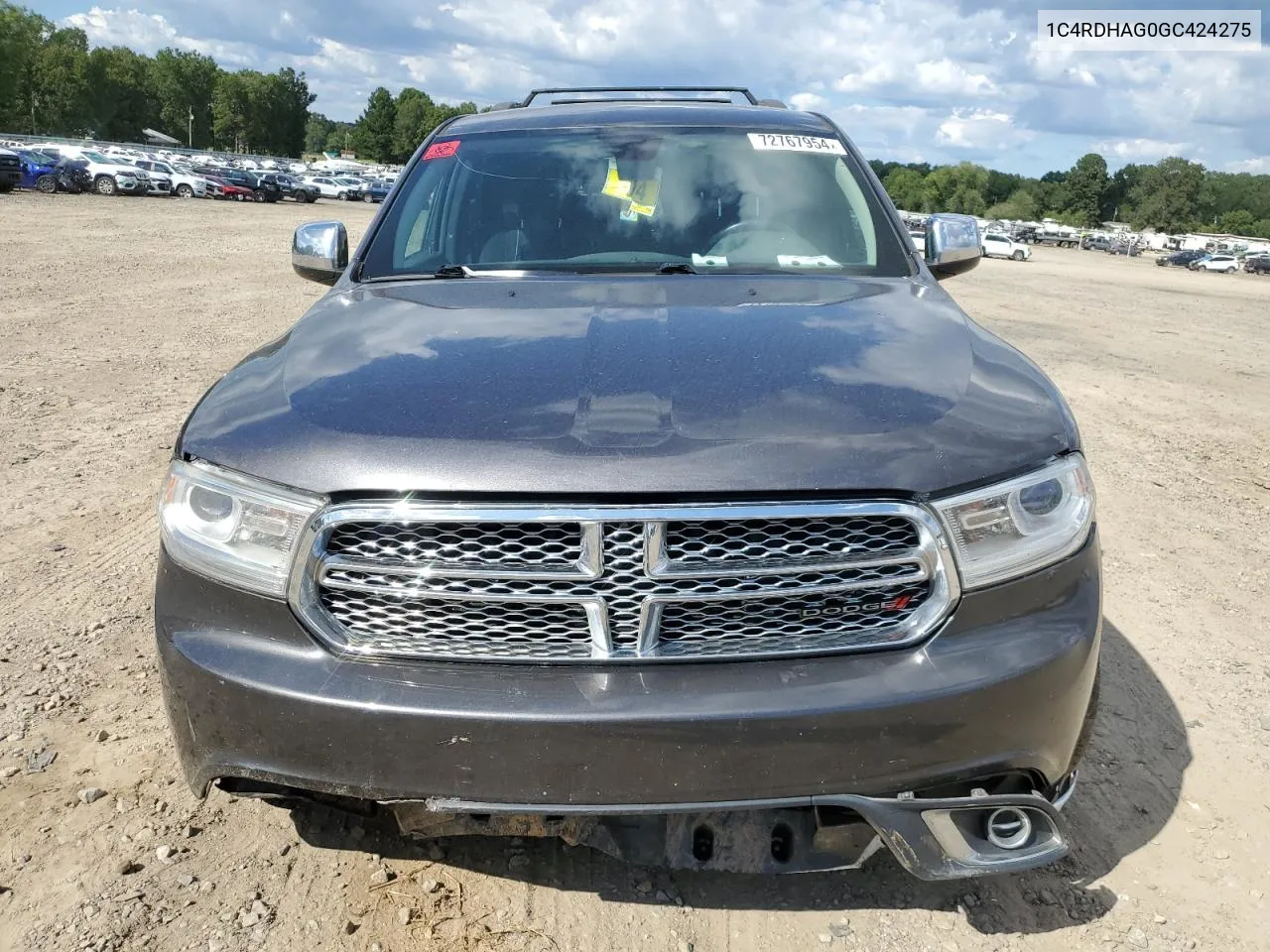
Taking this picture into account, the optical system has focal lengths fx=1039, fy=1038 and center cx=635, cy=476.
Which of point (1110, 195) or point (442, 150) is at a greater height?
point (1110, 195)

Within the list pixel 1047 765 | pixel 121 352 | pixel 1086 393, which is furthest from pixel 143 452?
pixel 1086 393

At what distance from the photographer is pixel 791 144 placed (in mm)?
3619

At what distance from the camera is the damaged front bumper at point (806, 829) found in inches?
75.0

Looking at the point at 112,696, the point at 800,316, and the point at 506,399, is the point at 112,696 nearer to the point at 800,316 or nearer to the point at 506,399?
the point at 506,399

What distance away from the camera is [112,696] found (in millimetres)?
3205

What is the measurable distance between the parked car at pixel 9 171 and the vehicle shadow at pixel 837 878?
39079 mm

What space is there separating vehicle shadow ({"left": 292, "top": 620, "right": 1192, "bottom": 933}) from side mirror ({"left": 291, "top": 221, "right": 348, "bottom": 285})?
1866 millimetres

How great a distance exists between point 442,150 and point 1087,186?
156 metres

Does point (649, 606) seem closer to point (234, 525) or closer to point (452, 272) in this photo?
point (234, 525)

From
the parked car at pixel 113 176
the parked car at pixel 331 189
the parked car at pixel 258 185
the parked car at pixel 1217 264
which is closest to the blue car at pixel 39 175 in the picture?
the parked car at pixel 113 176

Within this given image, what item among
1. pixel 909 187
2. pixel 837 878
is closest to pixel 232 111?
pixel 909 187

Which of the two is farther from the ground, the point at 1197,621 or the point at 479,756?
the point at 479,756

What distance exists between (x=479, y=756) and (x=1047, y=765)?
1.08 metres

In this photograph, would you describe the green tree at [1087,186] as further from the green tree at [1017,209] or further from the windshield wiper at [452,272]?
the windshield wiper at [452,272]
